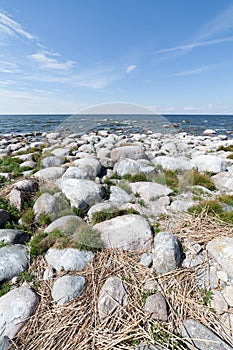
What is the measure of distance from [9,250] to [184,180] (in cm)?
343

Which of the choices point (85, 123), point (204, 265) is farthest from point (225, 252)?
point (85, 123)

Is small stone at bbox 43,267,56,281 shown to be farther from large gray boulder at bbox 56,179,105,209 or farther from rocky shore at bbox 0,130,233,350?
large gray boulder at bbox 56,179,105,209

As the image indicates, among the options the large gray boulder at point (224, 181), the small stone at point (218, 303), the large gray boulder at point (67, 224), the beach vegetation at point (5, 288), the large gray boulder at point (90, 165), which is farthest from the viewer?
the large gray boulder at point (224, 181)

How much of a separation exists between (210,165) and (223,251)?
4.02 meters

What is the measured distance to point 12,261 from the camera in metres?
2.44

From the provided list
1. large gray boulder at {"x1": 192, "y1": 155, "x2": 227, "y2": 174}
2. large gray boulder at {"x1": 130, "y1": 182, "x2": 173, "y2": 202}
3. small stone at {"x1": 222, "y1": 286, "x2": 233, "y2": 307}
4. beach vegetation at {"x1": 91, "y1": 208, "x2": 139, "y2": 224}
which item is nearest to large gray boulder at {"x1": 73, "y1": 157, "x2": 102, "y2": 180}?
large gray boulder at {"x1": 130, "y1": 182, "x2": 173, "y2": 202}

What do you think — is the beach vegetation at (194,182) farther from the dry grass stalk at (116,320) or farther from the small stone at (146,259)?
the dry grass stalk at (116,320)

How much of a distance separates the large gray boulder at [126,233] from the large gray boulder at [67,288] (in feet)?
2.02

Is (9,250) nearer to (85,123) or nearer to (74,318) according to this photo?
(74,318)

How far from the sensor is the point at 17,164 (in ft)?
21.6

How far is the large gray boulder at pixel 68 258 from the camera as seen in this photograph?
7.88 feet

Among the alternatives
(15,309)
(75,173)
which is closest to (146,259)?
(15,309)

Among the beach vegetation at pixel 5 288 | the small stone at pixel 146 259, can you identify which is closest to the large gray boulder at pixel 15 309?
the beach vegetation at pixel 5 288

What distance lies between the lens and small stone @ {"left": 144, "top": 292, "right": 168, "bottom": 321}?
1.89 meters
